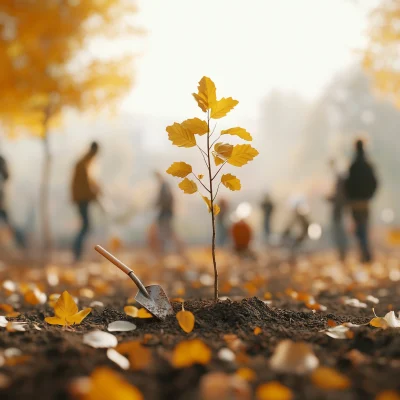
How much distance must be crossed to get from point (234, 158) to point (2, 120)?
7411mm

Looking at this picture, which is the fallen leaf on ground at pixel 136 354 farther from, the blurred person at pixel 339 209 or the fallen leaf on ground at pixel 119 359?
the blurred person at pixel 339 209

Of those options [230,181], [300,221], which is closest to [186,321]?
[230,181]

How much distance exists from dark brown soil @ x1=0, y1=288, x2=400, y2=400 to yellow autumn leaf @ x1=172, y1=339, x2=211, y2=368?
0.03 m

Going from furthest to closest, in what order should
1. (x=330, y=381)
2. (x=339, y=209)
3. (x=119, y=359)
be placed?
(x=339, y=209) < (x=119, y=359) < (x=330, y=381)

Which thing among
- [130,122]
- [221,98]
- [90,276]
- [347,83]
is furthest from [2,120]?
[130,122]

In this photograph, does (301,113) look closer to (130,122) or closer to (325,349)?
(130,122)

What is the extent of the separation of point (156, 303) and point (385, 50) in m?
6.89

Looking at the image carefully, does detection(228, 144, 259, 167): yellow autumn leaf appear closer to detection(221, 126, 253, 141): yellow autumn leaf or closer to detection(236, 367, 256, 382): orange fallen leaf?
detection(221, 126, 253, 141): yellow autumn leaf

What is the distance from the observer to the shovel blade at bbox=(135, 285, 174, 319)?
259 centimetres

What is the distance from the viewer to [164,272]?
714 centimetres

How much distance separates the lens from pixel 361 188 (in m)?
7.88

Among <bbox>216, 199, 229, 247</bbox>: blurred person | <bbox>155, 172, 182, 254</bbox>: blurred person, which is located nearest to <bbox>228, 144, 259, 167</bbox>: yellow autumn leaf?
<bbox>155, 172, 182, 254</bbox>: blurred person

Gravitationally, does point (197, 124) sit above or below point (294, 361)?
above

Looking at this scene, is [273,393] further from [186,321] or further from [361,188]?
[361,188]
